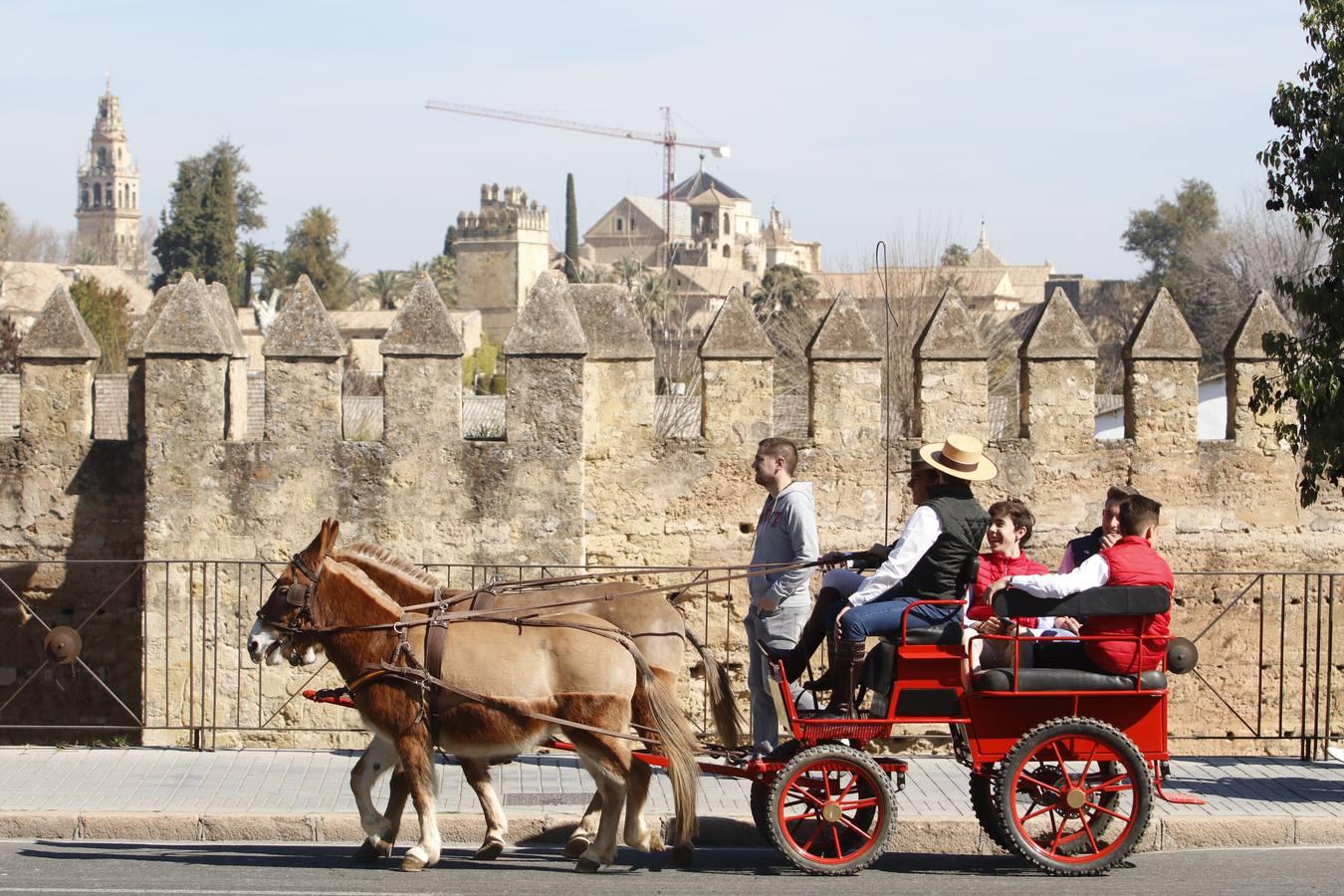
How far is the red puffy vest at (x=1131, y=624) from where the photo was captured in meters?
7.70

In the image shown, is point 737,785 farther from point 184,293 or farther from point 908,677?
point 184,293

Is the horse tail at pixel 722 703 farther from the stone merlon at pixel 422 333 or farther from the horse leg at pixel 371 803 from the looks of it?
the stone merlon at pixel 422 333

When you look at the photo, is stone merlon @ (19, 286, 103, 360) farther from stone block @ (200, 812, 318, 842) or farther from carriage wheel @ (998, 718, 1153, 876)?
carriage wheel @ (998, 718, 1153, 876)

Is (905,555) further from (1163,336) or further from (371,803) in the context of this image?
(1163,336)

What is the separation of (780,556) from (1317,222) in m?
4.09

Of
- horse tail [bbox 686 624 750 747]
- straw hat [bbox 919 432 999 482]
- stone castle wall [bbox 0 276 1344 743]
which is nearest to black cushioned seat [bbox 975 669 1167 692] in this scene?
straw hat [bbox 919 432 999 482]

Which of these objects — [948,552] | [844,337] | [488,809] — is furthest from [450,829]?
[844,337]

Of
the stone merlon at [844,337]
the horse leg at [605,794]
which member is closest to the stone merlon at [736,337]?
the stone merlon at [844,337]

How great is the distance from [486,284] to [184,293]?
11696cm

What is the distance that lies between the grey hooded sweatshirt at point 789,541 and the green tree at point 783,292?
42895mm

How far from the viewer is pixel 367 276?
101 m

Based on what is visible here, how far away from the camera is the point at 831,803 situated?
7605 mm

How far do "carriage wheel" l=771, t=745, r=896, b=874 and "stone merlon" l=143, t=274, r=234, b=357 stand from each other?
5.83 meters

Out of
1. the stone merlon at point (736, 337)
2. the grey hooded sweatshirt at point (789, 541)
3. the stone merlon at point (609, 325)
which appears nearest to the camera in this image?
the grey hooded sweatshirt at point (789, 541)
